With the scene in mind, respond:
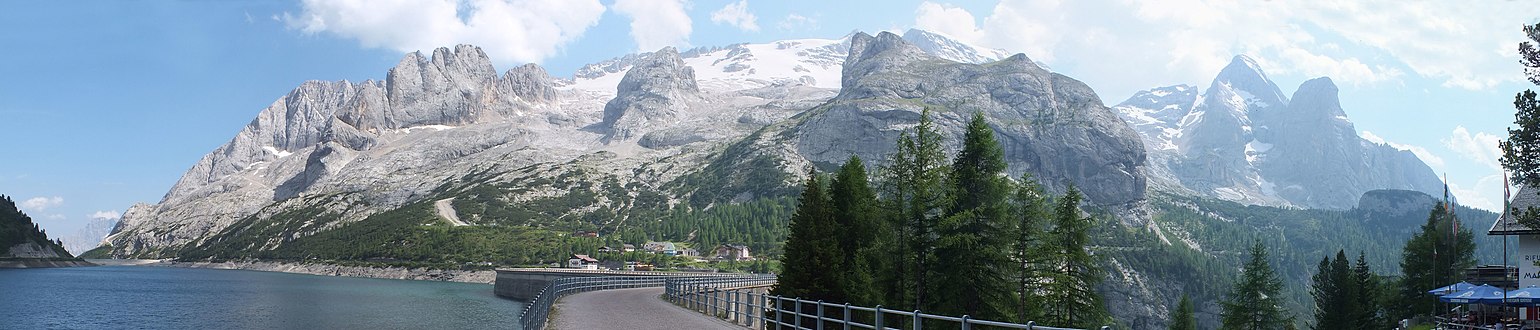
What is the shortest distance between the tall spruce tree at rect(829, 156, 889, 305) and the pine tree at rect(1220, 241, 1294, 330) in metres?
42.5

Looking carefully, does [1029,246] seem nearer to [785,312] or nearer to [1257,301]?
[785,312]

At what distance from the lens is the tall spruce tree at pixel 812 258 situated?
39.5 m

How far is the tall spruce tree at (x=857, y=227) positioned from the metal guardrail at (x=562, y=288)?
14.1 metres

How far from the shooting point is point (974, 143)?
1773 inches

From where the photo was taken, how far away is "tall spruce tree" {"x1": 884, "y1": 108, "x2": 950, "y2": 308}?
41625mm

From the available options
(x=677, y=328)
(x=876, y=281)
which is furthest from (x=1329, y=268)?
(x=677, y=328)

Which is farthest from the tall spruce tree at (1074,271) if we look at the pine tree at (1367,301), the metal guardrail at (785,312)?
the pine tree at (1367,301)

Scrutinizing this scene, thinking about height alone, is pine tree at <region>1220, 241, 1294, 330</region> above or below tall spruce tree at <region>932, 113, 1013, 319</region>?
below

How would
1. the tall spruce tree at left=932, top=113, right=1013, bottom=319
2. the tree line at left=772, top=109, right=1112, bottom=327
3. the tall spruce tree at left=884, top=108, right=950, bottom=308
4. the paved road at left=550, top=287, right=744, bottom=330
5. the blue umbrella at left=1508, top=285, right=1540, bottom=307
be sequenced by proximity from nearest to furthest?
the paved road at left=550, top=287, right=744, bottom=330 < the blue umbrella at left=1508, top=285, right=1540, bottom=307 < the tree line at left=772, top=109, right=1112, bottom=327 < the tall spruce tree at left=884, top=108, right=950, bottom=308 < the tall spruce tree at left=932, top=113, right=1013, bottom=319

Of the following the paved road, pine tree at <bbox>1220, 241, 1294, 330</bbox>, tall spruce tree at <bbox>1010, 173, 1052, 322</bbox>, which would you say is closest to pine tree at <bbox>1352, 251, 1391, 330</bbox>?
pine tree at <bbox>1220, 241, 1294, 330</bbox>

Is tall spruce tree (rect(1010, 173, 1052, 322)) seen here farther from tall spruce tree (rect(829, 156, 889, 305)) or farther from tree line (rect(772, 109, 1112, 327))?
tall spruce tree (rect(829, 156, 889, 305))

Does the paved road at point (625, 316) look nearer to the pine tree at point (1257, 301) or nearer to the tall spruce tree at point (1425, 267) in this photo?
the pine tree at point (1257, 301)

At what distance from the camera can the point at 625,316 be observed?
39969 millimetres

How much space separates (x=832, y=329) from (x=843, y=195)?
34.6 ft
